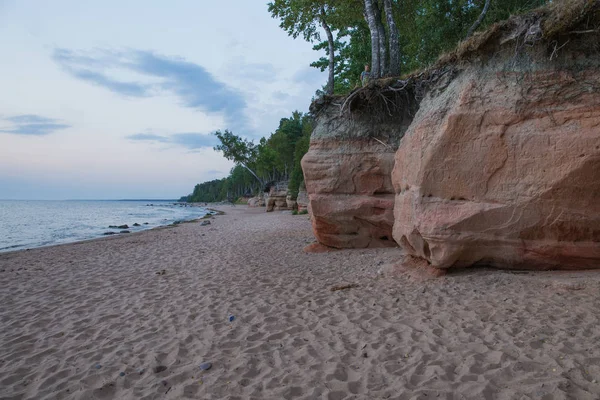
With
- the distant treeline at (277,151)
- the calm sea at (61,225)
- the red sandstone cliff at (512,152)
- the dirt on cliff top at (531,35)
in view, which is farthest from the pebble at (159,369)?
the distant treeline at (277,151)

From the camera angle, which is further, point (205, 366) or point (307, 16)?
point (307, 16)

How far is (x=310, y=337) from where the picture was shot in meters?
4.34

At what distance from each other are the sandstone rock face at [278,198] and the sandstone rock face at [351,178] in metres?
27.5

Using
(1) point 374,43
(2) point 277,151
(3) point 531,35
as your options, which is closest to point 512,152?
(3) point 531,35

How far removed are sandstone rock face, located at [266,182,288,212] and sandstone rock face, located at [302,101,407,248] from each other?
2750 cm

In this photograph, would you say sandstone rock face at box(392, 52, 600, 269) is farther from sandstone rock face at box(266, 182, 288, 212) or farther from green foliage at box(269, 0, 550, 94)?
sandstone rock face at box(266, 182, 288, 212)

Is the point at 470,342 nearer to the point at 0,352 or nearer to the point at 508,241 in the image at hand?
the point at 508,241

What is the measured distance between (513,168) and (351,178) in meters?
4.67

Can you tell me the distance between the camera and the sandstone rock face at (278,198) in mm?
38219

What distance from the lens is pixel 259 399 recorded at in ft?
10.3

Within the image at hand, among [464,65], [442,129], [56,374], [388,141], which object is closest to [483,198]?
[442,129]

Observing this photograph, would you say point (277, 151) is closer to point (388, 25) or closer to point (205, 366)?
point (388, 25)

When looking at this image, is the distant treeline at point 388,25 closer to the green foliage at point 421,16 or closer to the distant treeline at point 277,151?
the green foliage at point 421,16

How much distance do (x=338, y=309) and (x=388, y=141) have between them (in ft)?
18.4
